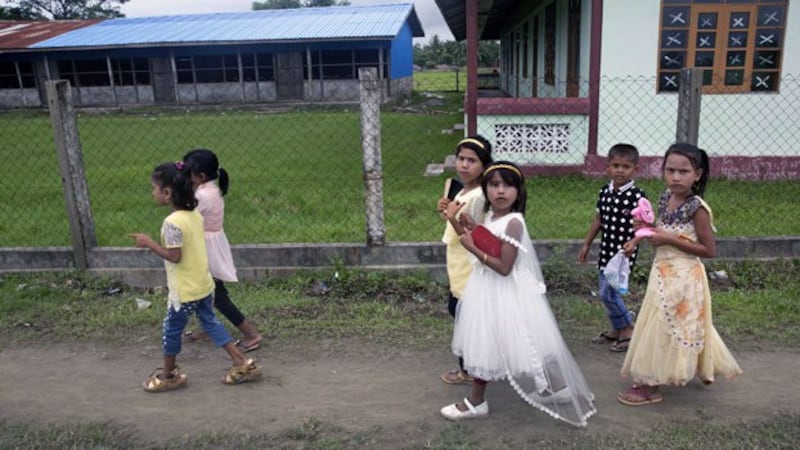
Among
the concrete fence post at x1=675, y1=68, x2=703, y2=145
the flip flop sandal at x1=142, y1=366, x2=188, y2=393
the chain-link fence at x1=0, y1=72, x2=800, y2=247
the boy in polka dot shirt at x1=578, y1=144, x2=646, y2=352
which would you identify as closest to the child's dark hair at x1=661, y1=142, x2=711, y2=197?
the boy in polka dot shirt at x1=578, y1=144, x2=646, y2=352

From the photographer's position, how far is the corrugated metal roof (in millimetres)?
23094

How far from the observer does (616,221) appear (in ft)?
11.4

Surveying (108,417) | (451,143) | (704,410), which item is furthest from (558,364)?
(451,143)

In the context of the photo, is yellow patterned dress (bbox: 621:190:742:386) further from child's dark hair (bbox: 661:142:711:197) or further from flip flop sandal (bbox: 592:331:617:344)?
flip flop sandal (bbox: 592:331:617:344)

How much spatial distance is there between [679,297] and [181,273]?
95.0 inches

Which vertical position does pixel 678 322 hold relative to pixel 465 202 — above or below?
below

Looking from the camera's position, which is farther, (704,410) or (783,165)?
(783,165)

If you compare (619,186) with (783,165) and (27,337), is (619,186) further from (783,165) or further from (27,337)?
(783,165)

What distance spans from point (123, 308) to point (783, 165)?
7.56 meters

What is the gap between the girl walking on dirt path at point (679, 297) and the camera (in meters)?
2.83

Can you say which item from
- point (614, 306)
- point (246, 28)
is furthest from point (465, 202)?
point (246, 28)

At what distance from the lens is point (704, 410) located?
9.62 feet

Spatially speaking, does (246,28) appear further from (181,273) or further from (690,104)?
(181,273)

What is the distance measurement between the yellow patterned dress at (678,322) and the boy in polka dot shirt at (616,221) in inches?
15.7
